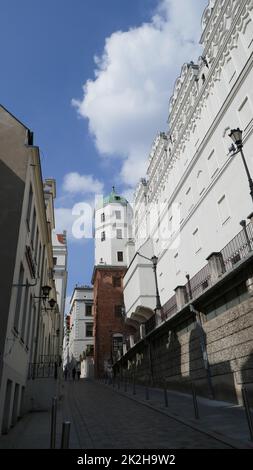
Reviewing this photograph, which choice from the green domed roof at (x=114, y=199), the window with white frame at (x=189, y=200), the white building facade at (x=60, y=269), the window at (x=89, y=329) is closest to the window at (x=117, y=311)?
the white building facade at (x=60, y=269)

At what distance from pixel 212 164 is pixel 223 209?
3.69 metres

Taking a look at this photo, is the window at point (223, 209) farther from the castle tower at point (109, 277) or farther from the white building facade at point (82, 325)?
the white building facade at point (82, 325)

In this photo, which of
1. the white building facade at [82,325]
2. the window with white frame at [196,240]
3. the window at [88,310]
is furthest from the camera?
the window at [88,310]

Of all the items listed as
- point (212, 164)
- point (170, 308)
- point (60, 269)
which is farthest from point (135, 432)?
point (60, 269)

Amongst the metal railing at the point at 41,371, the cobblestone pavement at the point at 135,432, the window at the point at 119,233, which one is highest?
the window at the point at 119,233

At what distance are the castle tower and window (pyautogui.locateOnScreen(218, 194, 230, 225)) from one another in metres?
25.4

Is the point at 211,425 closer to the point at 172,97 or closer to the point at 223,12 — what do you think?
the point at 223,12

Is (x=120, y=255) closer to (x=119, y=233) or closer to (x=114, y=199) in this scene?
(x=119, y=233)

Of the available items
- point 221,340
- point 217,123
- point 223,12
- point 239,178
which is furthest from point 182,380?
point 223,12

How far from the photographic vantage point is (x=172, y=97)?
31.8m

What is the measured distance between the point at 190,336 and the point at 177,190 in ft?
47.6

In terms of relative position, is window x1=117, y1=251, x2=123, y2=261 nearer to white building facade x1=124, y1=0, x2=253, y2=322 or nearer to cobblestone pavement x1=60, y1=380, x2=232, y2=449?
white building facade x1=124, y1=0, x2=253, y2=322

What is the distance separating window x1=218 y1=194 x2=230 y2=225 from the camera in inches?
804

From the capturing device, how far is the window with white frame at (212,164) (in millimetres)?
22450
